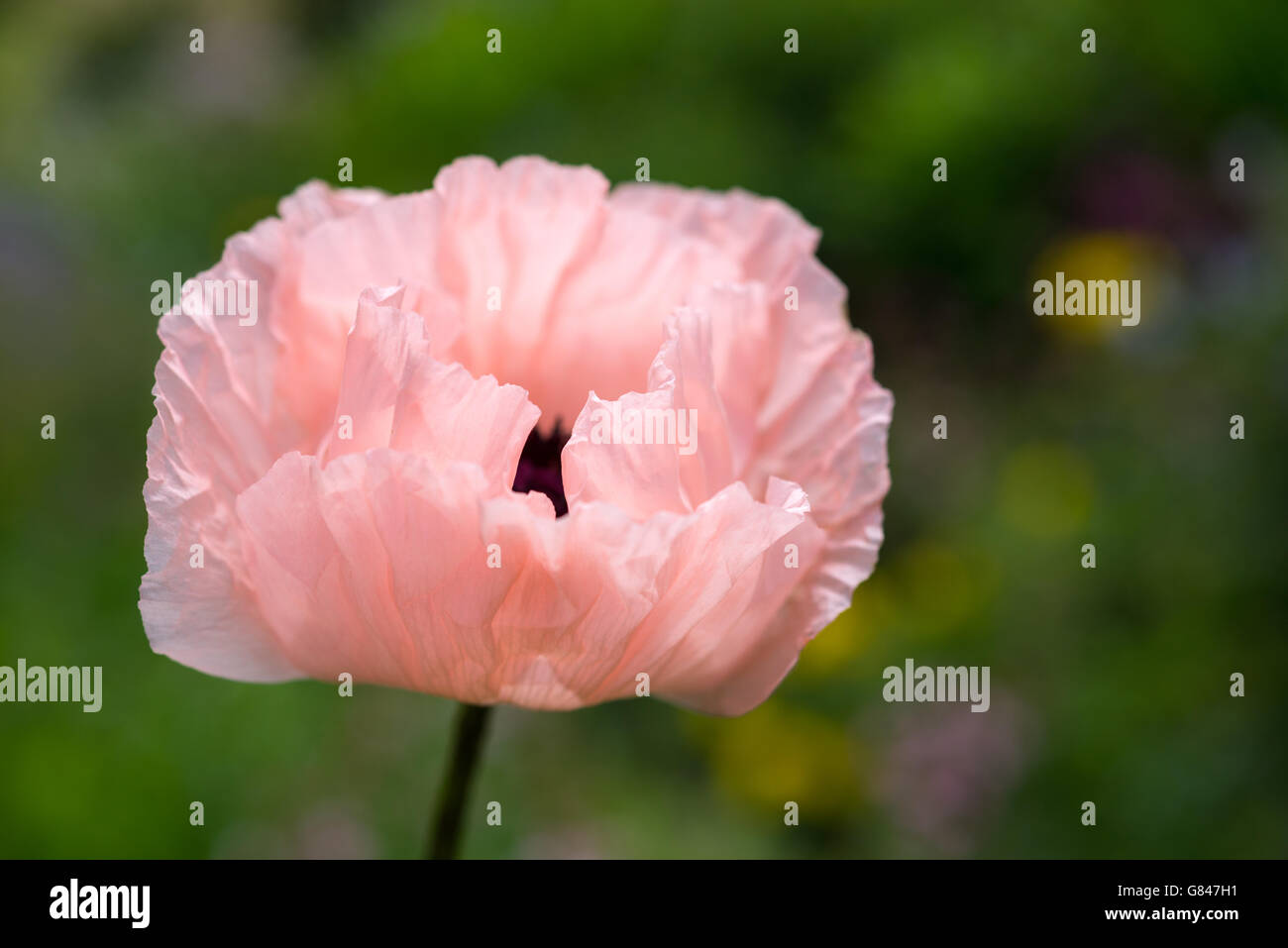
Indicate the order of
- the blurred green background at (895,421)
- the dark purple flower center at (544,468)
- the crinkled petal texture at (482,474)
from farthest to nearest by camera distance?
the blurred green background at (895,421)
the dark purple flower center at (544,468)
the crinkled petal texture at (482,474)

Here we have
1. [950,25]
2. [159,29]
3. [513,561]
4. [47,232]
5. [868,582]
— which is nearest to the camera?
[513,561]

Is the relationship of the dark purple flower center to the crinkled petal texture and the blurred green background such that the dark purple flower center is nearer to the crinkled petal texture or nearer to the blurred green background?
the crinkled petal texture

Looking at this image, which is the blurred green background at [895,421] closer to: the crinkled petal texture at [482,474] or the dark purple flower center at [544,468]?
the dark purple flower center at [544,468]

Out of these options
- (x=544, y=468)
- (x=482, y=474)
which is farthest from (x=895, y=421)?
(x=482, y=474)

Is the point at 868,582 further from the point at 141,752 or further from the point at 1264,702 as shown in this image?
the point at 141,752

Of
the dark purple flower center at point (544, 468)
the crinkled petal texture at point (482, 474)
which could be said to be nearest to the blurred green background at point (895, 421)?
the dark purple flower center at point (544, 468)

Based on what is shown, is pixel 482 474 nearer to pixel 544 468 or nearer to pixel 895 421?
pixel 544 468

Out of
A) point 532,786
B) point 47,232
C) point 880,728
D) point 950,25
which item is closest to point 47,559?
point 532,786
